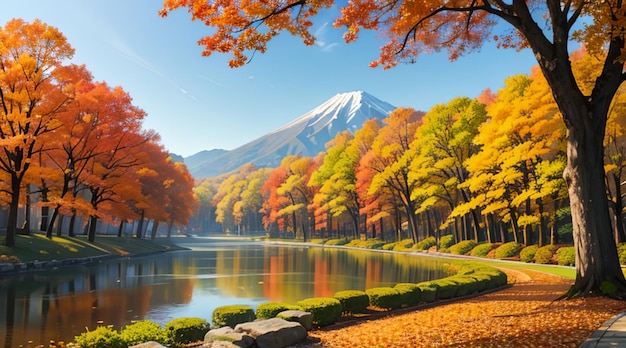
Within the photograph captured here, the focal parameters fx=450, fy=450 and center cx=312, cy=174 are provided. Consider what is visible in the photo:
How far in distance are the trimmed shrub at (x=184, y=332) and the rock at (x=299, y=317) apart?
1.70m

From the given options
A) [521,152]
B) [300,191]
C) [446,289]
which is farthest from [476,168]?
[300,191]

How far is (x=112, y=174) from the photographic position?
3850 centimetres

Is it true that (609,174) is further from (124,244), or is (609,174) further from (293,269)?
(124,244)

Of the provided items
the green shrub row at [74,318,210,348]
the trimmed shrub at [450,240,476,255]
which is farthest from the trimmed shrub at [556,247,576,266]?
the green shrub row at [74,318,210,348]

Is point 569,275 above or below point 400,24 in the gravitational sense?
below

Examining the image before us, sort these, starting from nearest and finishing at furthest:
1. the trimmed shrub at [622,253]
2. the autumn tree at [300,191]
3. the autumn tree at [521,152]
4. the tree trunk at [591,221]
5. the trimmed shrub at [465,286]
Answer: the tree trunk at [591,221], the trimmed shrub at [465,286], the trimmed shrub at [622,253], the autumn tree at [521,152], the autumn tree at [300,191]

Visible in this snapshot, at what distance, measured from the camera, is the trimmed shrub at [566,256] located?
24.8m

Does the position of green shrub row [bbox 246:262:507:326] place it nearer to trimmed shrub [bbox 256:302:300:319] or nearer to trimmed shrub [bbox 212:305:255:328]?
trimmed shrub [bbox 256:302:300:319]

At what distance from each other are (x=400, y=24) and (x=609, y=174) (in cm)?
1967

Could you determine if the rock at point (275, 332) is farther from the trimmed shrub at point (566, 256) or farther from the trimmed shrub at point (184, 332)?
the trimmed shrub at point (566, 256)

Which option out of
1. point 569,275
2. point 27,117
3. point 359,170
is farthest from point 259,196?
point 569,275

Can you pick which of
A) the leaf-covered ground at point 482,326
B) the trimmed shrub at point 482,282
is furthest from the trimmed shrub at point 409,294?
the trimmed shrub at point 482,282

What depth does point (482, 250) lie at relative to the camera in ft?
113

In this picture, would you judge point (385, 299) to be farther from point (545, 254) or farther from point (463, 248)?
point (463, 248)
